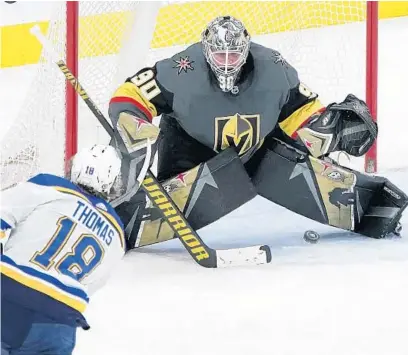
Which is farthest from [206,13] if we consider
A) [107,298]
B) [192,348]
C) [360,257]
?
[192,348]

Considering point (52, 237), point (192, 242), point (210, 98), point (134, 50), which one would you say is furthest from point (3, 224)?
point (134, 50)

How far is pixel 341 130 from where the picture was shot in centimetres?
257

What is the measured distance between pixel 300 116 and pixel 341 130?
0.11 meters

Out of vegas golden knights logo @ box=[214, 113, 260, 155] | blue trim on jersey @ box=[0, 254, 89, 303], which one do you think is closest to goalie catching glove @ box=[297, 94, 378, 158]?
vegas golden knights logo @ box=[214, 113, 260, 155]

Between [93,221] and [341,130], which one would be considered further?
[341,130]

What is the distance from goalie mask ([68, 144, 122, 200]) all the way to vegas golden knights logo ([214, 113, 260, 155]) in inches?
35.4

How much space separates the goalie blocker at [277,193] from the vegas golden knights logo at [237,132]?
0.02 metres

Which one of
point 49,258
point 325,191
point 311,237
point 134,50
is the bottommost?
point 311,237

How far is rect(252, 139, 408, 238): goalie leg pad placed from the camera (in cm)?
260

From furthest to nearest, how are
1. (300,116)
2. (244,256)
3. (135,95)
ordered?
(300,116), (135,95), (244,256)

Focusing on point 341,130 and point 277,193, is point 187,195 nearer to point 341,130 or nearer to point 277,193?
point 277,193

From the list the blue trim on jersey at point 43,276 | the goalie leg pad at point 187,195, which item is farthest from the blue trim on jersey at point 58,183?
the goalie leg pad at point 187,195

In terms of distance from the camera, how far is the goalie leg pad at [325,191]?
260 cm

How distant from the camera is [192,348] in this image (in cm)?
182
